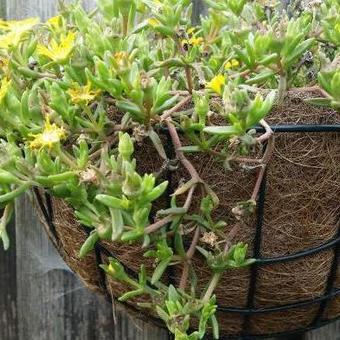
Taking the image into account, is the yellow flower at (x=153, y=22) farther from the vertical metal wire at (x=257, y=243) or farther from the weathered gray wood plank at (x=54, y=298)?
the weathered gray wood plank at (x=54, y=298)

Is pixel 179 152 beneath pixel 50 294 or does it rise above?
above

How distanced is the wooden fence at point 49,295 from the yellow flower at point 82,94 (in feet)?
1.62

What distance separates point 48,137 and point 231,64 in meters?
0.21

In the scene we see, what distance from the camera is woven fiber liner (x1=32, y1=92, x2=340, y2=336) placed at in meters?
0.59

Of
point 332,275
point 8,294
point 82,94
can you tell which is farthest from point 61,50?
point 8,294

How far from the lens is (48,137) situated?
534 millimetres

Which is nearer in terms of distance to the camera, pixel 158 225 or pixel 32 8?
pixel 158 225

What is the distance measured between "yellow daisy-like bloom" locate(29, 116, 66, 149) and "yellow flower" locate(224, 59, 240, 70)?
18 cm

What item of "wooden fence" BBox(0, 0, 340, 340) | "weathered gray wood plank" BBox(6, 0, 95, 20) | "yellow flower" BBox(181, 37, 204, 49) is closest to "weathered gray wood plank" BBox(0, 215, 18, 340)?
"wooden fence" BBox(0, 0, 340, 340)

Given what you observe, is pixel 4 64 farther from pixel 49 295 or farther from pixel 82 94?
pixel 49 295

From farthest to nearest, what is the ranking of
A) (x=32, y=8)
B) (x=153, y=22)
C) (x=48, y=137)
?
1. (x=32, y=8)
2. (x=153, y=22)
3. (x=48, y=137)

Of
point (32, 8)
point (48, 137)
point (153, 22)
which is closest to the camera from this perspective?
point (48, 137)

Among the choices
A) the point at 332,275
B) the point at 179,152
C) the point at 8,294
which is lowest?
the point at 8,294

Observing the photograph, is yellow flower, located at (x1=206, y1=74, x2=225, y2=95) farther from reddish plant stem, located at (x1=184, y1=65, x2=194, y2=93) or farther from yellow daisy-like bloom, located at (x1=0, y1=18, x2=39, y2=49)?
yellow daisy-like bloom, located at (x1=0, y1=18, x2=39, y2=49)
